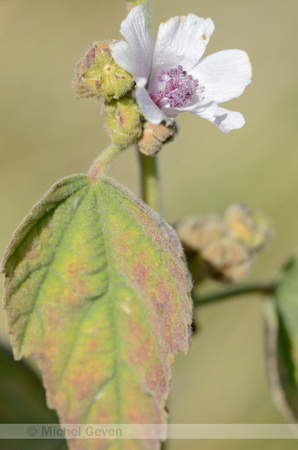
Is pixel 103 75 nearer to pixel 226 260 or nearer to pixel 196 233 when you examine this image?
pixel 196 233

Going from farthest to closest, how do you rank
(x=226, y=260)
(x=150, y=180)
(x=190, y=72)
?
1. (x=226, y=260)
2. (x=150, y=180)
3. (x=190, y=72)

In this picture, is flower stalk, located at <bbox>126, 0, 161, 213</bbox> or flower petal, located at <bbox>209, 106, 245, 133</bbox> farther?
flower stalk, located at <bbox>126, 0, 161, 213</bbox>

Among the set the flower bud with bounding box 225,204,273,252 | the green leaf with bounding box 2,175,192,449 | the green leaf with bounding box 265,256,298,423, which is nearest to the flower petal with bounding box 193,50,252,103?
the green leaf with bounding box 2,175,192,449

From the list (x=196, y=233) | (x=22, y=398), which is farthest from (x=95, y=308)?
(x=22, y=398)

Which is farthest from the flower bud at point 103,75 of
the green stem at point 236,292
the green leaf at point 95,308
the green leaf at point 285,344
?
the green leaf at point 285,344

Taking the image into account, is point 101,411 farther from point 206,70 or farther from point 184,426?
point 184,426

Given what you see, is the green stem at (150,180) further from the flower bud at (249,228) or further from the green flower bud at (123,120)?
the flower bud at (249,228)

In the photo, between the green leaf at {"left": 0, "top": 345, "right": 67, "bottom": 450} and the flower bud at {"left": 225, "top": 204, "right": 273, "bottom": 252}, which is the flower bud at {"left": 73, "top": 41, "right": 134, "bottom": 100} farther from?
the green leaf at {"left": 0, "top": 345, "right": 67, "bottom": 450}
